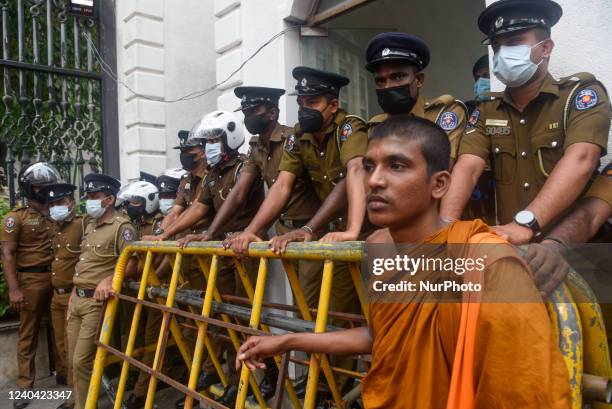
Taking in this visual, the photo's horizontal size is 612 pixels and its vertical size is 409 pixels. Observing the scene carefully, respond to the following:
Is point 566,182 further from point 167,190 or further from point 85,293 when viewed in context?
point 167,190

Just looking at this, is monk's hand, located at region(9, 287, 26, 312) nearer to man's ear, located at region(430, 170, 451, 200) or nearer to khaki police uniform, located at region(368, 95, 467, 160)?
khaki police uniform, located at region(368, 95, 467, 160)

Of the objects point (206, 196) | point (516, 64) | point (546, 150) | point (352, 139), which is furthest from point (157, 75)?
point (546, 150)

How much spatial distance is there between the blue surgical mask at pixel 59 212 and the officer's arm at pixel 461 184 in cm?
407

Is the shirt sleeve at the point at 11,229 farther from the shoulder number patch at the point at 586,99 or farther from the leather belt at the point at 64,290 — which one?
the shoulder number patch at the point at 586,99

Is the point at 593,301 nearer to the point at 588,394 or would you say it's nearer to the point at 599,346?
the point at 599,346

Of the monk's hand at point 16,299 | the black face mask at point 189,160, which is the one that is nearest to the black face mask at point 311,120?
the black face mask at point 189,160

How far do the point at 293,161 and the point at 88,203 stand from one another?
2.25 metres

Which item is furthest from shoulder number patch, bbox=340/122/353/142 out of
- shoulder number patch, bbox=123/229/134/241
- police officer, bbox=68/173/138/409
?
shoulder number patch, bbox=123/229/134/241

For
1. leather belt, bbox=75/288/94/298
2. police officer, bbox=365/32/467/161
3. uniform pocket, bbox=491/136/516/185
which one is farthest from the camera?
leather belt, bbox=75/288/94/298

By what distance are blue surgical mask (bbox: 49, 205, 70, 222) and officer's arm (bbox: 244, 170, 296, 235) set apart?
2.60 m

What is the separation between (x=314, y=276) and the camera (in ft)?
10.3

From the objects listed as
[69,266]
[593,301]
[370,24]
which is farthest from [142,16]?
[593,301]

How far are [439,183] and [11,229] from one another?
16.0ft

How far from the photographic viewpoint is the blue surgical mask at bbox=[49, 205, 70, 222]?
4.73 metres
